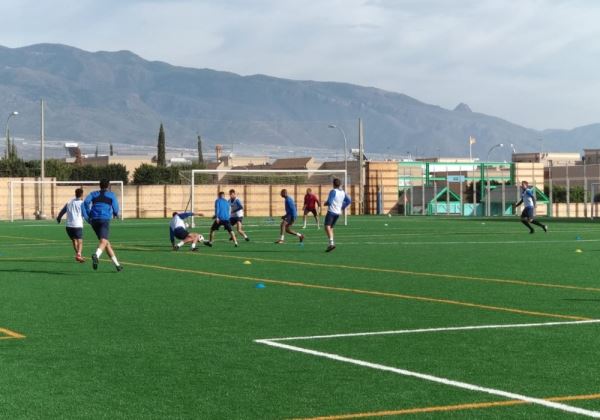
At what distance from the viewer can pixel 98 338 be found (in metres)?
12.2

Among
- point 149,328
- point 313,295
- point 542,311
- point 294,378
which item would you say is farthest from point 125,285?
point 294,378

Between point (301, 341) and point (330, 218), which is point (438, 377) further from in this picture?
point (330, 218)

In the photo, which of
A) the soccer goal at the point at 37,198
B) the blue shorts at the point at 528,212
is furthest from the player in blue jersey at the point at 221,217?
the soccer goal at the point at 37,198

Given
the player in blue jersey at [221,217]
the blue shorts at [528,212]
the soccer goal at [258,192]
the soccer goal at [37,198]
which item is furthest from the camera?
the soccer goal at [258,192]

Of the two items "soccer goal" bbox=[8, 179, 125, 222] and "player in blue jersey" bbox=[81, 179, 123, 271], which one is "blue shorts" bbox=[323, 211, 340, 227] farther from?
"soccer goal" bbox=[8, 179, 125, 222]

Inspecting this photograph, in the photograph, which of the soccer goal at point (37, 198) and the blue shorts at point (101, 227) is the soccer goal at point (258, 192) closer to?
the soccer goal at point (37, 198)

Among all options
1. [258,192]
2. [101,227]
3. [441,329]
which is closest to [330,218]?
[101,227]

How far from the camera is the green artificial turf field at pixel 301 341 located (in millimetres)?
8695

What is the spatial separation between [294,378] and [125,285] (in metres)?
9.89

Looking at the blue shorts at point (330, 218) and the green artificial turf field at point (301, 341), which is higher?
the blue shorts at point (330, 218)

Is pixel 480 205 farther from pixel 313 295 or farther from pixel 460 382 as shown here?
pixel 460 382

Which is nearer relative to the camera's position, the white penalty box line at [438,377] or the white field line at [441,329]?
the white penalty box line at [438,377]

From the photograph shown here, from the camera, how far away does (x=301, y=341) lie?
11.9 m

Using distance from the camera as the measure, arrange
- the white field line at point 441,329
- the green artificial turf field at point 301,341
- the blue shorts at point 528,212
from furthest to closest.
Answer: the blue shorts at point 528,212, the white field line at point 441,329, the green artificial turf field at point 301,341
